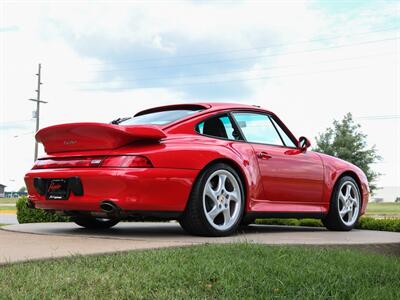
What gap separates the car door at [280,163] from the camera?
6102 millimetres

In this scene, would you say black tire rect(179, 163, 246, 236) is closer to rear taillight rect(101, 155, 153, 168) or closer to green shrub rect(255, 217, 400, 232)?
rear taillight rect(101, 155, 153, 168)

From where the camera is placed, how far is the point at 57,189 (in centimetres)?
549

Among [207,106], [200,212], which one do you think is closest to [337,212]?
[207,106]

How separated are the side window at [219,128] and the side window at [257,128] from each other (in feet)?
0.44

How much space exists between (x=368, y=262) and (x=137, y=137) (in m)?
2.31

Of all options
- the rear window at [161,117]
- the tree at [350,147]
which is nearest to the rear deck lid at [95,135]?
the rear window at [161,117]

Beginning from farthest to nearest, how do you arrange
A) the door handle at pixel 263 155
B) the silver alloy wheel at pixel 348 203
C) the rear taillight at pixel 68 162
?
the silver alloy wheel at pixel 348 203, the door handle at pixel 263 155, the rear taillight at pixel 68 162

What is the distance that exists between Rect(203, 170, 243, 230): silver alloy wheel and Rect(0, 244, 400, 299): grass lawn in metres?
1.08

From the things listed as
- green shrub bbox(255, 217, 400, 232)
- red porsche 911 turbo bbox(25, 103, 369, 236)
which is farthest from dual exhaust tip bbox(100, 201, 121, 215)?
green shrub bbox(255, 217, 400, 232)

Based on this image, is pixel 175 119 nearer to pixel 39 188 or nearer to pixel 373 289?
pixel 39 188

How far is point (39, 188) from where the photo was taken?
5.70 m

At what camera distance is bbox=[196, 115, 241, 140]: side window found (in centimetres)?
580

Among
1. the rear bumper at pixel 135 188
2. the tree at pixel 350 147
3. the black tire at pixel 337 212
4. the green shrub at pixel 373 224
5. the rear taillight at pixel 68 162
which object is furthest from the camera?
the tree at pixel 350 147

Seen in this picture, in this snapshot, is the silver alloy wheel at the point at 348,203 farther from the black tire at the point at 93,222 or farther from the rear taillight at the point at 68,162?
the rear taillight at the point at 68,162
